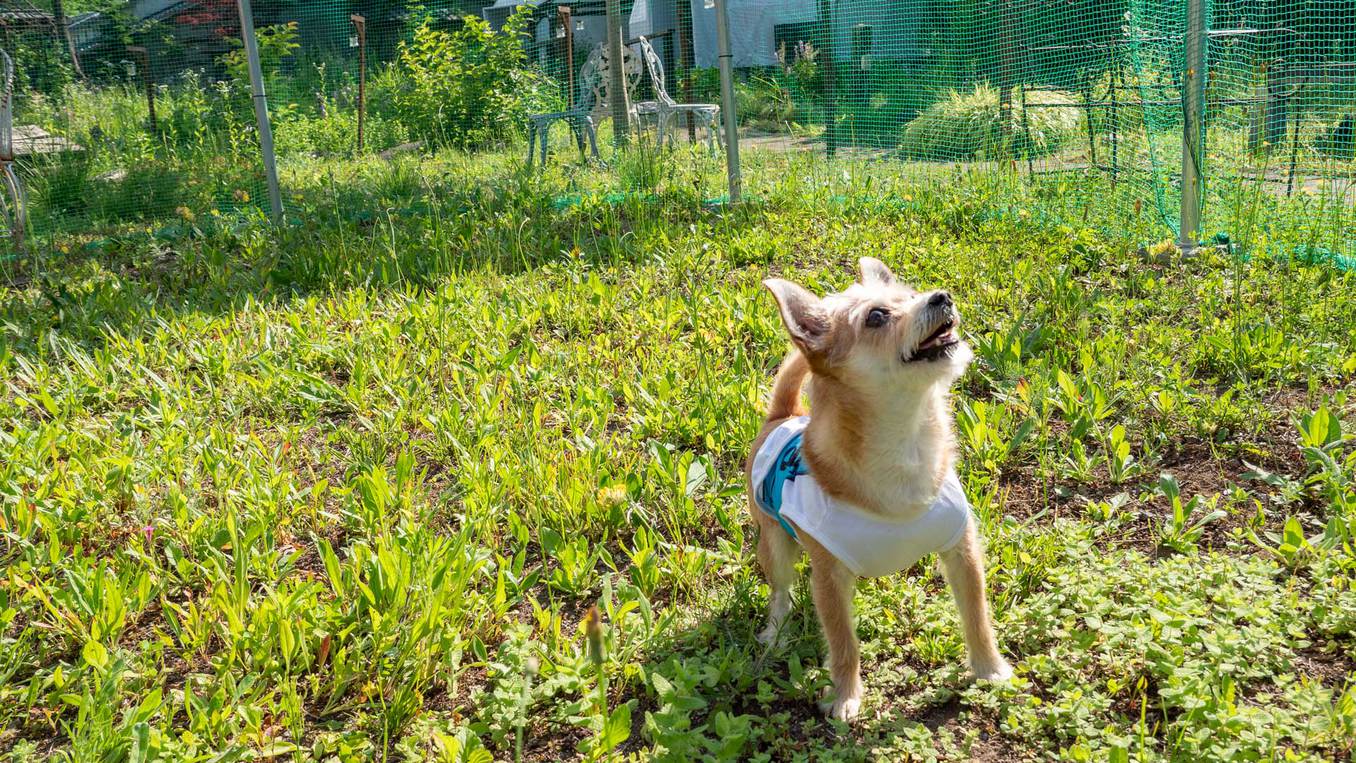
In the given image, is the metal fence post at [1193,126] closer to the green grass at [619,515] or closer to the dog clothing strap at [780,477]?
the green grass at [619,515]

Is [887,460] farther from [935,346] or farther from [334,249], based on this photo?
[334,249]

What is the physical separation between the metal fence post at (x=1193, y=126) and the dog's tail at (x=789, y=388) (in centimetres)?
341

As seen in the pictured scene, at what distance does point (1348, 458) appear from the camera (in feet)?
9.87

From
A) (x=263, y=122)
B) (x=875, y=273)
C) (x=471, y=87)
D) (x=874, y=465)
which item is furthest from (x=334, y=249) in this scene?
(x=471, y=87)

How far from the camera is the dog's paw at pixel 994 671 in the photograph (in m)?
2.39

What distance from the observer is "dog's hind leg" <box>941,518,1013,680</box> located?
2393 mm

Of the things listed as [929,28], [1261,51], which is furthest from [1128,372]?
[929,28]

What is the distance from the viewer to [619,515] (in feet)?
10.5

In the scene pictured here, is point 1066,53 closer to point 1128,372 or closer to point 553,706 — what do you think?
point 1128,372

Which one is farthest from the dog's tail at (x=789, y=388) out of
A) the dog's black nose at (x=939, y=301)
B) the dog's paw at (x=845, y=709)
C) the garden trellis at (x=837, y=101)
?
the garden trellis at (x=837, y=101)

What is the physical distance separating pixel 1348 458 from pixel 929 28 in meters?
6.62

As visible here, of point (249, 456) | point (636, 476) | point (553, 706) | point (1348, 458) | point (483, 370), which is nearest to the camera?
point (553, 706)

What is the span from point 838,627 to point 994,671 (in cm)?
40

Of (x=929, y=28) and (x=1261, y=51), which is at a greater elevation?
(x=929, y=28)
